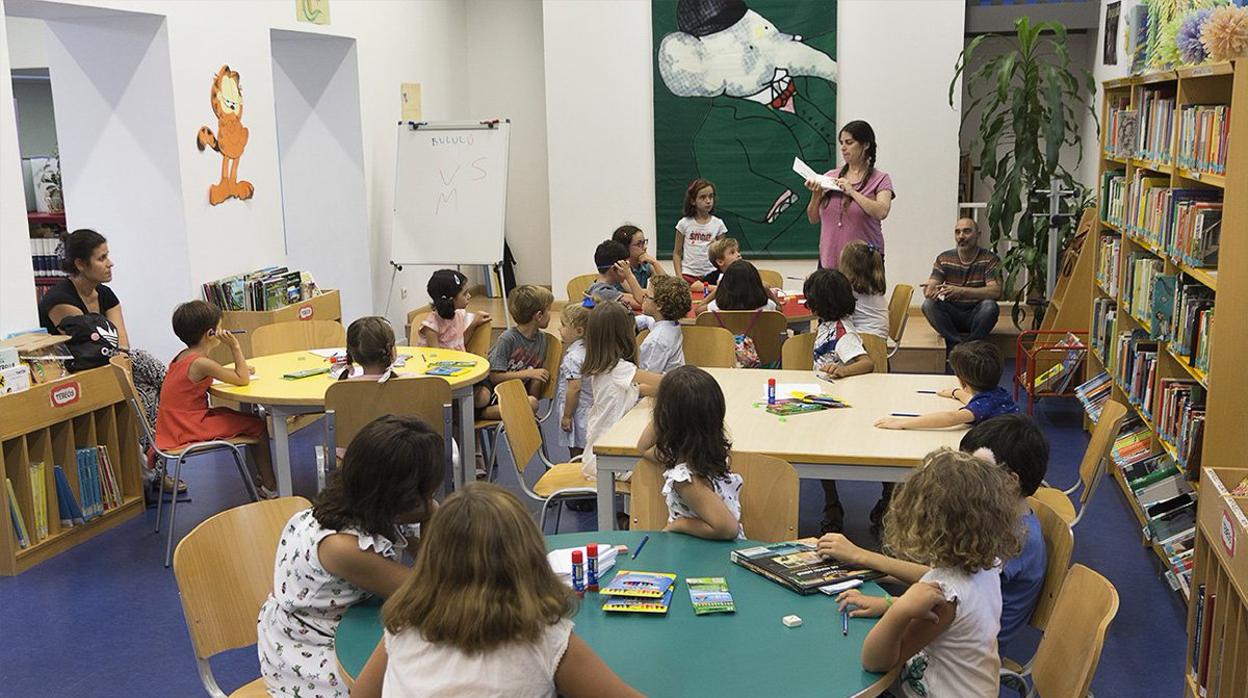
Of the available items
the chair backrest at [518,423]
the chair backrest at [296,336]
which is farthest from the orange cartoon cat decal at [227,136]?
the chair backrest at [518,423]

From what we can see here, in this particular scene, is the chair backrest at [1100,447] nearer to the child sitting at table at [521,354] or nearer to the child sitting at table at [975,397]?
the child sitting at table at [975,397]

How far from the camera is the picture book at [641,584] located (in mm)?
2682

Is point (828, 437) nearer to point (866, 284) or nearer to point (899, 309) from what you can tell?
point (866, 284)

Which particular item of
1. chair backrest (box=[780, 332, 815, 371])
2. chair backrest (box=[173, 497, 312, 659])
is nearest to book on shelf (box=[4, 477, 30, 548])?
chair backrest (box=[173, 497, 312, 659])

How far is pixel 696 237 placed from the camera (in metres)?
7.95

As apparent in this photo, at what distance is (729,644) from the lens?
8.07 ft

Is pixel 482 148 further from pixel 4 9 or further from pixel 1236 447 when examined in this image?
pixel 1236 447

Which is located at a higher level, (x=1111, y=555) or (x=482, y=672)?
(x=482, y=672)

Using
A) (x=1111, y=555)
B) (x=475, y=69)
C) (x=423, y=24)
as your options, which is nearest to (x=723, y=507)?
(x=1111, y=555)

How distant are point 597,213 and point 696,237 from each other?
91.3 inches

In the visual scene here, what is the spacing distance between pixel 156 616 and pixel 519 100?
7288 mm

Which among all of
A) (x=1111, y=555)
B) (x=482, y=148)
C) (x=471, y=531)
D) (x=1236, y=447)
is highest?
(x=482, y=148)

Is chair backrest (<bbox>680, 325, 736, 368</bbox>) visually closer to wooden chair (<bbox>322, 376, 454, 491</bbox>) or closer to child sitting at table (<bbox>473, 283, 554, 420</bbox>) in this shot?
child sitting at table (<bbox>473, 283, 554, 420</bbox>)

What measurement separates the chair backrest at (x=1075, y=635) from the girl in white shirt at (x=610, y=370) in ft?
7.15
